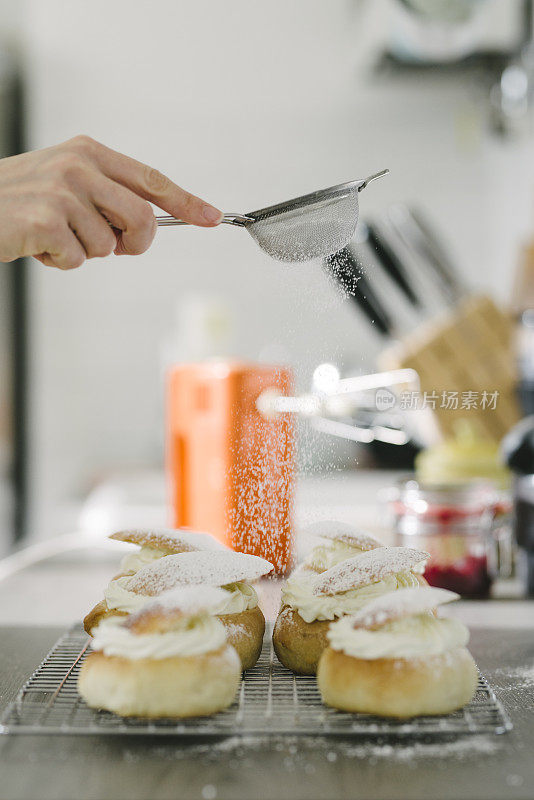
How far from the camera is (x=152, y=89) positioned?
124 inches

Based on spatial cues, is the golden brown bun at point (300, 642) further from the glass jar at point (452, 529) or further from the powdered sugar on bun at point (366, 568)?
the glass jar at point (452, 529)

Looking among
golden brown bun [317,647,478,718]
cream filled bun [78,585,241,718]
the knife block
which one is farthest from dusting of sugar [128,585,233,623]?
the knife block

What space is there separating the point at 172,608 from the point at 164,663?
0.04 m

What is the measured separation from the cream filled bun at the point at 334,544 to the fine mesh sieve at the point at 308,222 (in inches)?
10.5

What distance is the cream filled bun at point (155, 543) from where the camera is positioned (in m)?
0.82

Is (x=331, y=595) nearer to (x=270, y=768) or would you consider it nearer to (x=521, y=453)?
(x=270, y=768)

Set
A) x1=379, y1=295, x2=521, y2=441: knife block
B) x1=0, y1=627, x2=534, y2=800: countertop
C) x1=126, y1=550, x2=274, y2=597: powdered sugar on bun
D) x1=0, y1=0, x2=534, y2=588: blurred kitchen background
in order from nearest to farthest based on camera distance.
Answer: x1=0, y1=627, x2=534, y2=800: countertop, x1=126, y1=550, x2=274, y2=597: powdered sugar on bun, x1=379, y1=295, x2=521, y2=441: knife block, x1=0, y1=0, x2=534, y2=588: blurred kitchen background

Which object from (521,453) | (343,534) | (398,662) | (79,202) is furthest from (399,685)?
(521,453)

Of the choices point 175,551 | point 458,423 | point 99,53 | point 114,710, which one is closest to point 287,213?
point 175,551

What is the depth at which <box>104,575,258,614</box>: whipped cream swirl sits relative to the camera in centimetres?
75

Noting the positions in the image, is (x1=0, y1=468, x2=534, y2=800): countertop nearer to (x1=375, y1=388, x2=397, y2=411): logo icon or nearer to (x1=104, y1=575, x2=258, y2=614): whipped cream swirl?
(x1=104, y1=575, x2=258, y2=614): whipped cream swirl

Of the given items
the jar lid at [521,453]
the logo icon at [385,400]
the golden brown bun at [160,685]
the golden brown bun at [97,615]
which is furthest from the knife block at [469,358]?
the golden brown bun at [160,685]

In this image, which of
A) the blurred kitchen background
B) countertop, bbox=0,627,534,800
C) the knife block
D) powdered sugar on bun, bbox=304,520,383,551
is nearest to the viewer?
countertop, bbox=0,627,534,800

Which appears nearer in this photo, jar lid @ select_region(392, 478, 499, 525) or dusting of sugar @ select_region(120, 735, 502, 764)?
dusting of sugar @ select_region(120, 735, 502, 764)
